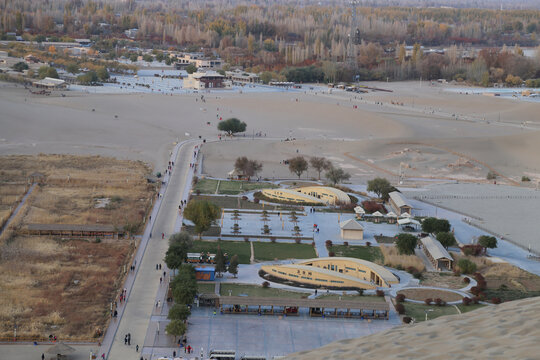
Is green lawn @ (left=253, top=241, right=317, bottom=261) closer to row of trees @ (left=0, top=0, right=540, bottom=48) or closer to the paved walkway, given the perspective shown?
the paved walkway

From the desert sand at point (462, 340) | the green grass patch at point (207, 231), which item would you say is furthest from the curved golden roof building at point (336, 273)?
the desert sand at point (462, 340)

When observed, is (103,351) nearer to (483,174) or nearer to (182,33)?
(483,174)

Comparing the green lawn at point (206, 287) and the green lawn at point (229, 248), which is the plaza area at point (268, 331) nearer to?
the green lawn at point (206, 287)

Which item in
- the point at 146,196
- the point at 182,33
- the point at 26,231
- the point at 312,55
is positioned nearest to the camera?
the point at 26,231

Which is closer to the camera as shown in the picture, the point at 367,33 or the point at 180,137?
the point at 180,137

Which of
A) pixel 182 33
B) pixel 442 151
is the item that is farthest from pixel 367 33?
pixel 442 151

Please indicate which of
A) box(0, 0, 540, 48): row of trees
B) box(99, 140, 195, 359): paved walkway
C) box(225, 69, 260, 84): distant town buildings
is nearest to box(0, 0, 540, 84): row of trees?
box(0, 0, 540, 48): row of trees

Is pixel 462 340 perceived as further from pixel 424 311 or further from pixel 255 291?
pixel 255 291
